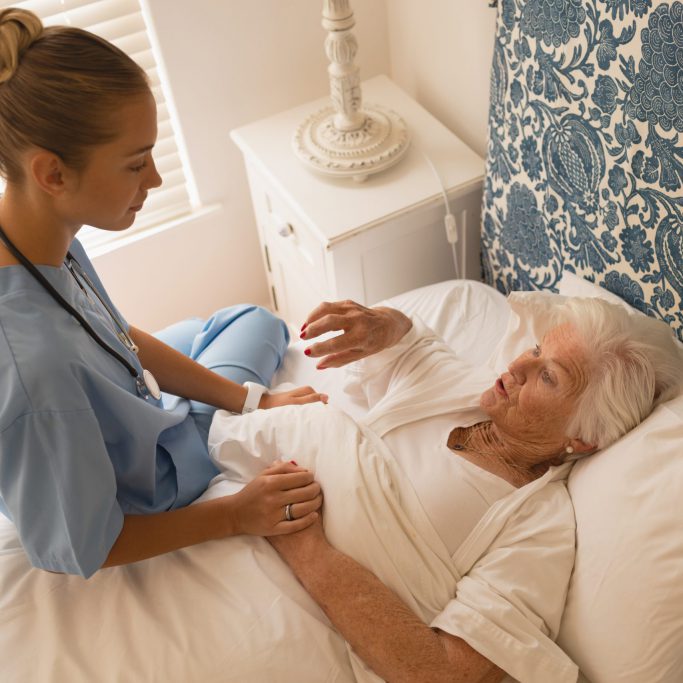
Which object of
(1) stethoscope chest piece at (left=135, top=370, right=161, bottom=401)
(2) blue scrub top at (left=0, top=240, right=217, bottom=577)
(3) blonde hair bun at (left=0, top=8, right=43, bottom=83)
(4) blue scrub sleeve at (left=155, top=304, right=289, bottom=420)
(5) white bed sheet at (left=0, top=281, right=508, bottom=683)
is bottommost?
(4) blue scrub sleeve at (left=155, top=304, right=289, bottom=420)

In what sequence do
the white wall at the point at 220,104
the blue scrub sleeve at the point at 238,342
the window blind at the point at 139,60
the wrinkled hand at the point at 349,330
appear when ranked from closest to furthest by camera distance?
the wrinkled hand at the point at 349,330
the blue scrub sleeve at the point at 238,342
the window blind at the point at 139,60
the white wall at the point at 220,104

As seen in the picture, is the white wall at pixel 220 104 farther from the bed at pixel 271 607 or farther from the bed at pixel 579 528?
the bed at pixel 271 607

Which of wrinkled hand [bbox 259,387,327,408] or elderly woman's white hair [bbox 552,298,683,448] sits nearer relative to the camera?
elderly woman's white hair [bbox 552,298,683,448]

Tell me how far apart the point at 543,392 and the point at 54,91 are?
0.88 metres

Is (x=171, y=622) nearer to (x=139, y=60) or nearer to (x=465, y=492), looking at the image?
(x=465, y=492)

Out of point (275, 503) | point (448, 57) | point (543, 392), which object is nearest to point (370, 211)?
point (448, 57)

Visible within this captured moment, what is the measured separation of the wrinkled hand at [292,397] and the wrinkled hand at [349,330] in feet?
0.23

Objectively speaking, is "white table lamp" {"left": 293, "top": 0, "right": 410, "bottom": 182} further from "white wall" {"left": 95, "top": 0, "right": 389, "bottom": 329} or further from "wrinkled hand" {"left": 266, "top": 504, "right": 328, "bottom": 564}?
"wrinkled hand" {"left": 266, "top": 504, "right": 328, "bottom": 564}

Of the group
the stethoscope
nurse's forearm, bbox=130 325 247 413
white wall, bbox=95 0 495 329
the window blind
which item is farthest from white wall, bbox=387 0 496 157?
the stethoscope

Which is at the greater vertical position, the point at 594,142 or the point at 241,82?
the point at 594,142

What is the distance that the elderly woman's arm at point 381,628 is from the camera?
1.04 meters

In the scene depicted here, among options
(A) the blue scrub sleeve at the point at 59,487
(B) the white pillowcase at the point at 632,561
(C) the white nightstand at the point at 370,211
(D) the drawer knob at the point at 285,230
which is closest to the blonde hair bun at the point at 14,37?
(A) the blue scrub sleeve at the point at 59,487

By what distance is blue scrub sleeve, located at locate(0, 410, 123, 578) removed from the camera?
0.96 meters

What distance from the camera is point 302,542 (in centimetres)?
117
